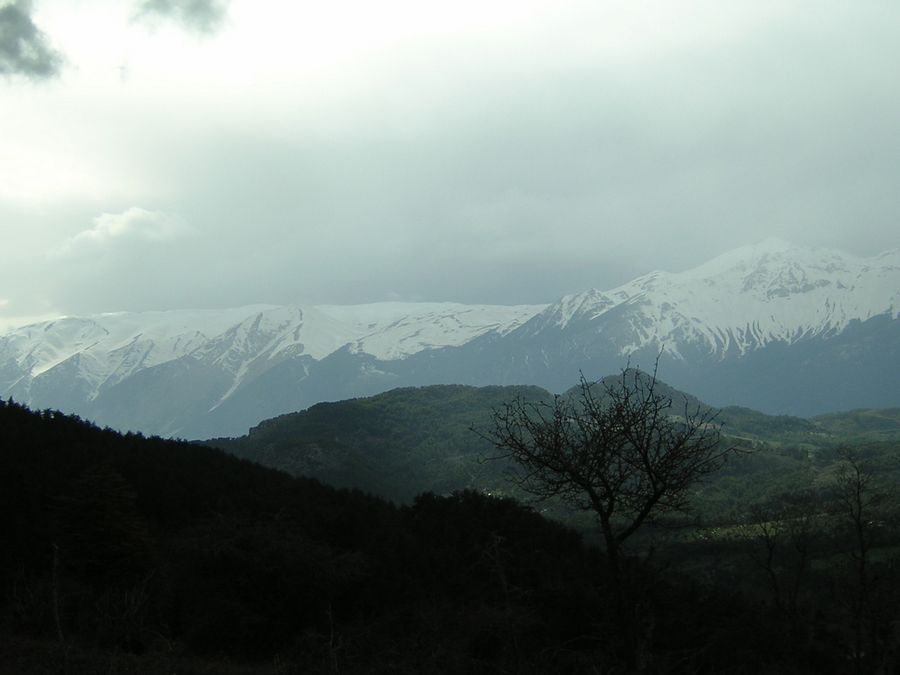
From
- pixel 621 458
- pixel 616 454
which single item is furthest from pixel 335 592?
pixel 616 454

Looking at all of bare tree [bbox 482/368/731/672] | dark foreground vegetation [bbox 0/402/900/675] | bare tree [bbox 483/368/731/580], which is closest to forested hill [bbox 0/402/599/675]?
dark foreground vegetation [bbox 0/402/900/675]

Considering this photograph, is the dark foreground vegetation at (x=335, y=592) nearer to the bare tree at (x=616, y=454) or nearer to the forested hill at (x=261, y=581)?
the forested hill at (x=261, y=581)

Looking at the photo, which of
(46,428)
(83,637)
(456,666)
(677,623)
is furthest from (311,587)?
(46,428)

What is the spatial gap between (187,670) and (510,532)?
46245mm

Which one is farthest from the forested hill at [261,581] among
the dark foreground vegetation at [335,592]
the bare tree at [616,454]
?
the bare tree at [616,454]

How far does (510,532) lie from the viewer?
2758 inches

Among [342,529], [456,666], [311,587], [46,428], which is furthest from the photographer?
[46,428]

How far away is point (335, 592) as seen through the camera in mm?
43562

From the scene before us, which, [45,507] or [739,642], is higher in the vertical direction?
[45,507]

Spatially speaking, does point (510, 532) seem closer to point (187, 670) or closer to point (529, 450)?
point (187, 670)

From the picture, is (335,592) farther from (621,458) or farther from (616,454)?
(616,454)

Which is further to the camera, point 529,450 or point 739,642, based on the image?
point 739,642

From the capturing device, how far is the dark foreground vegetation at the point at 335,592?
25.4m

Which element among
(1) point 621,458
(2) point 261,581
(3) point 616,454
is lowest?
(2) point 261,581
